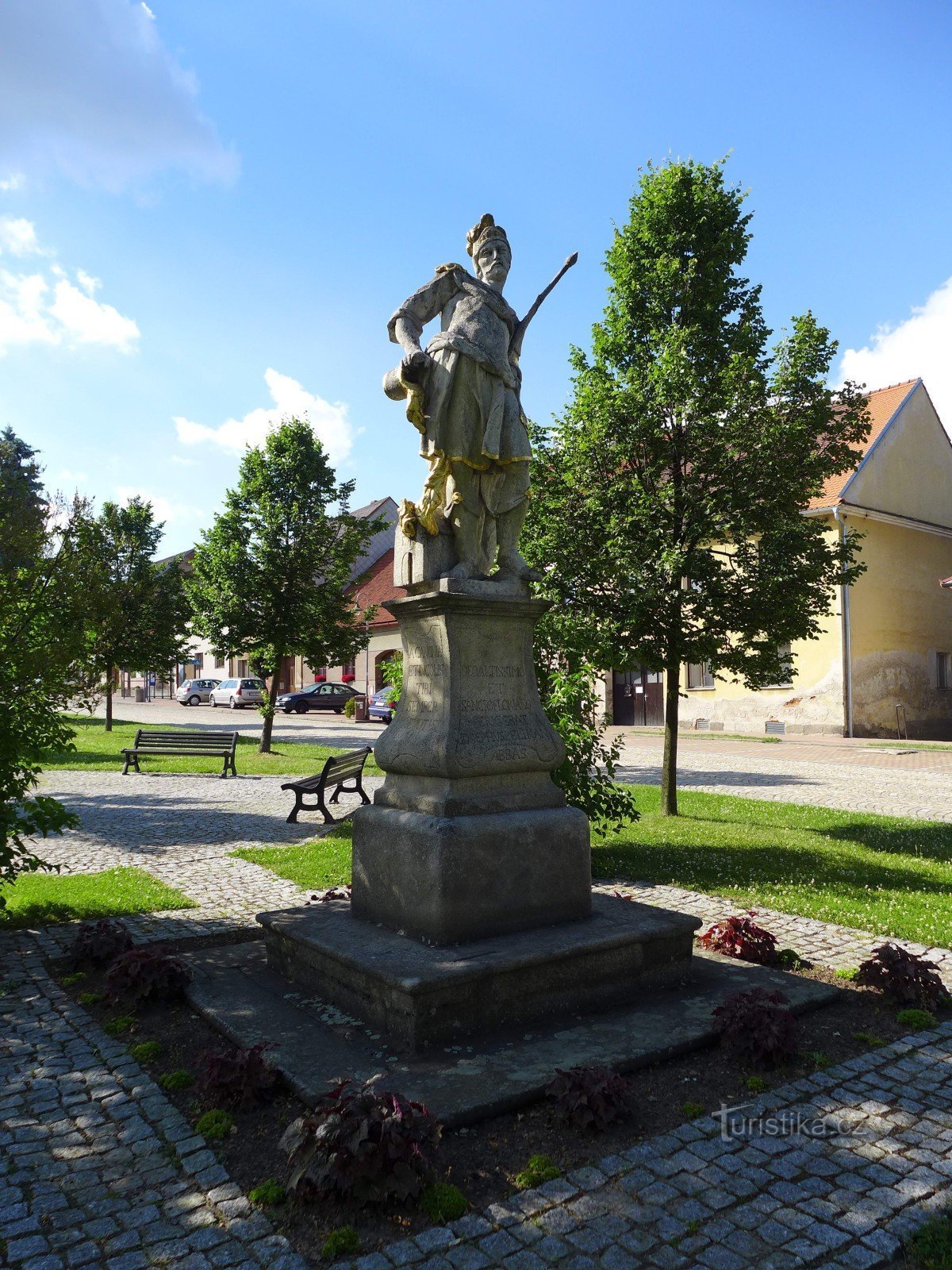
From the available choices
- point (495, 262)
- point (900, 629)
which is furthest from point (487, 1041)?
point (900, 629)

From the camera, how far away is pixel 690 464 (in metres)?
9.91

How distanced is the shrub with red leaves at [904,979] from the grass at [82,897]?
4620 millimetres

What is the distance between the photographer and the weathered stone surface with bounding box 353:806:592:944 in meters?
4.17

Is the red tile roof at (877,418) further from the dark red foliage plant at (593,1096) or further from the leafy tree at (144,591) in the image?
the dark red foliage plant at (593,1096)

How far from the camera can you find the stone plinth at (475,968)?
3.71 m

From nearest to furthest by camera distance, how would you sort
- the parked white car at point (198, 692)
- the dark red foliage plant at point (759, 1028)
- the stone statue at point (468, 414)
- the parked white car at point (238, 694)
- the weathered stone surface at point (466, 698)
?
1. the dark red foliage plant at point (759, 1028)
2. the weathered stone surface at point (466, 698)
3. the stone statue at point (468, 414)
4. the parked white car at point (238, 694)
5. the parked white car at point (198, 692)

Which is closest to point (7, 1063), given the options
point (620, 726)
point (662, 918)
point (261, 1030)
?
point (261, 1030)

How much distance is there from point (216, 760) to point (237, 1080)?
15859 mm

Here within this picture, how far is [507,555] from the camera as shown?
5.06 metres

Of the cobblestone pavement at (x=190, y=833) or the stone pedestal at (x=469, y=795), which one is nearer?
the stone pedestal at (x=469, y=795)

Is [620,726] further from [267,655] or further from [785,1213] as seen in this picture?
[785,1213]

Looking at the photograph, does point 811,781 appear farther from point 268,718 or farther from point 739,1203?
point 739,1203

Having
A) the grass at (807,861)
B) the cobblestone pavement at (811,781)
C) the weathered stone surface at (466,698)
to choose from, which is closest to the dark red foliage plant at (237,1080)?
the weathered stone surface at (466,698)

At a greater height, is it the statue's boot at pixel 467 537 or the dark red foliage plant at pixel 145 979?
the statue's boot at pixel 467 537
